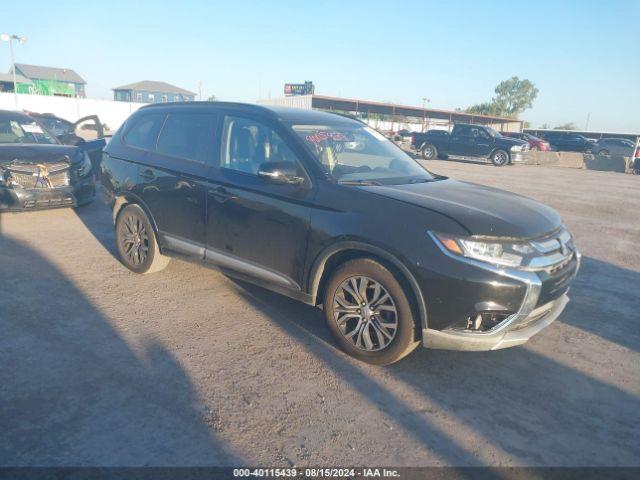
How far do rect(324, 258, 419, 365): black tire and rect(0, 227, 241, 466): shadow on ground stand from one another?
3.91ft

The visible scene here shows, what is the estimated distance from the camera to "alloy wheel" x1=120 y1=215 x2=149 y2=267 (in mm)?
5098

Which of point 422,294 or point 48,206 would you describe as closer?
point 422,294

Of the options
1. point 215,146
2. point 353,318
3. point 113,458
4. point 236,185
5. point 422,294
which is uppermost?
point 215,146

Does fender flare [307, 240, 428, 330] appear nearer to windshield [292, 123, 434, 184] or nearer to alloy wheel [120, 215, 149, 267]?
windshield [292, 123, 434, 184]

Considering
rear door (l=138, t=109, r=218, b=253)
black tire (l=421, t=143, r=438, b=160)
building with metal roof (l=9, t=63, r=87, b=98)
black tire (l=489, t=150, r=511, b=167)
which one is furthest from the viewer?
building with metal roof (l=9, t=63, r=87, b=98)

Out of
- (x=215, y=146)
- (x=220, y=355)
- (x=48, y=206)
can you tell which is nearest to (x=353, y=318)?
(x=220, y=355)

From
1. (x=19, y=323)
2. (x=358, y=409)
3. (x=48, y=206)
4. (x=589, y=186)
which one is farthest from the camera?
(x=589, y=186)

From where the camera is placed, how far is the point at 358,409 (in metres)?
2.96

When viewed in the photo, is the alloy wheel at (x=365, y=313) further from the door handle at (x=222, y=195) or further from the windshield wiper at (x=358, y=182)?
the door handle at (x=222, y=195)

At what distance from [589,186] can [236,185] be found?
51.0ft

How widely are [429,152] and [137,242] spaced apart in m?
20.9

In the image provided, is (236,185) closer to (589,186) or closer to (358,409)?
(358,409)

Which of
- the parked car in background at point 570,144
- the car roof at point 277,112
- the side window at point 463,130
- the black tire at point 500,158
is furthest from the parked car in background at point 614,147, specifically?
the car roof at point 277,112

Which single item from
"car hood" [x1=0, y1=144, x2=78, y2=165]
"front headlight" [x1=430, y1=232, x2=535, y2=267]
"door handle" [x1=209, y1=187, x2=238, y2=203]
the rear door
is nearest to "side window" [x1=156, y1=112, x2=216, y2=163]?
the rear door
